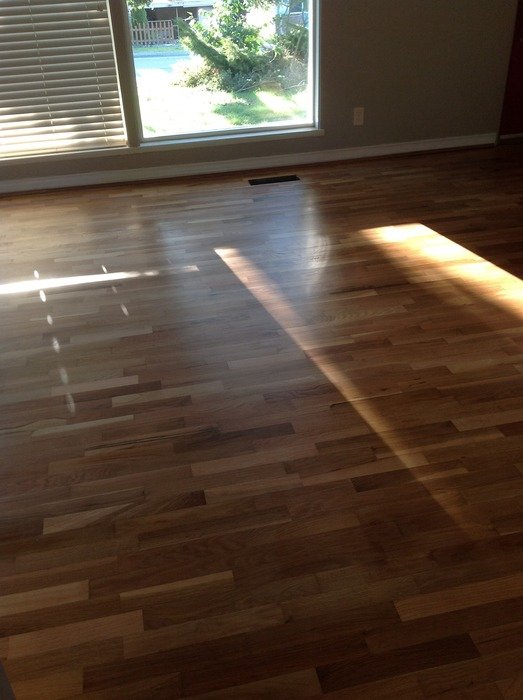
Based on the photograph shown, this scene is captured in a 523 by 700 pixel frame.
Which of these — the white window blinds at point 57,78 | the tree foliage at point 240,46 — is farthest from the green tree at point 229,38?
the white window blinds at point 57,78

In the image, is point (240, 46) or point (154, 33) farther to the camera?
point (240, 46)

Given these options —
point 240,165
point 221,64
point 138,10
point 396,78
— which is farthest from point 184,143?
point 396,78

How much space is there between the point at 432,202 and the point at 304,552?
300cm

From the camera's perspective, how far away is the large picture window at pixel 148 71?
4.36m

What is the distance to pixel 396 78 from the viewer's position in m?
4.93

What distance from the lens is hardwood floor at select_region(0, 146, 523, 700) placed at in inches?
60.7

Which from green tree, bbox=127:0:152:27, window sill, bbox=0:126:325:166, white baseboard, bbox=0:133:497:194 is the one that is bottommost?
white baseboard, bbox=0:133:497:194

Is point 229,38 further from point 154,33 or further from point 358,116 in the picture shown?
point 358,116

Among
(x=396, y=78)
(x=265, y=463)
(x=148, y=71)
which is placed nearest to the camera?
(x=265, y=463)

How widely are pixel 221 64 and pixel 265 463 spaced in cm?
357

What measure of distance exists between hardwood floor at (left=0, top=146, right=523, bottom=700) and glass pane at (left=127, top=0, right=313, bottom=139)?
4.62ft

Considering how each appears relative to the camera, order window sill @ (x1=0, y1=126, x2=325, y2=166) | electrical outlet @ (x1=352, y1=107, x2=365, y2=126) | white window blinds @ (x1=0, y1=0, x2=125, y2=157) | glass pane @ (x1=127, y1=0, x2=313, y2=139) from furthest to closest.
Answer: electrical outlet @ (x1=352, y1=107, x2=365, y2=126), window sill @ (x1=0, y1=126, x2=325, y2=166), glass pane @ (x1=127, y1=0, x2=313, y2=139), white window blinds @ (x1=0, y1=0, x2=125, y2=157)

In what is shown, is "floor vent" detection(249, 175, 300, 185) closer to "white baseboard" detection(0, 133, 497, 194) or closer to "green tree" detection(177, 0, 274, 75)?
"white baseboard" detection(0, 133, 497, 194)

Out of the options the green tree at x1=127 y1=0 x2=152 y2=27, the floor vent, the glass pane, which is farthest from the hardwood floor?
the green tree at x1=127 y1=0 x2=152 y2=27
